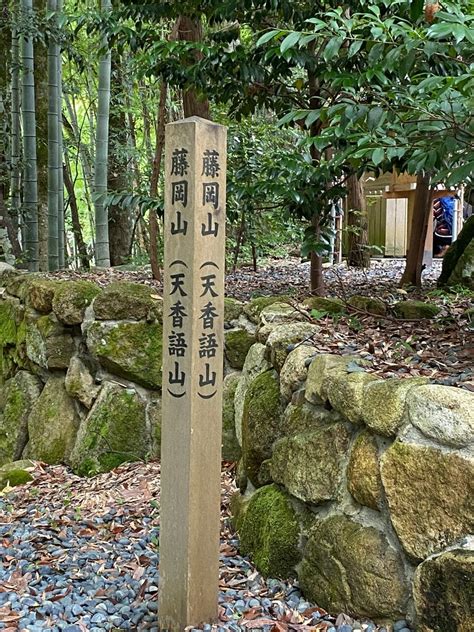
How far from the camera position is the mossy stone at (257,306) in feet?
12.2

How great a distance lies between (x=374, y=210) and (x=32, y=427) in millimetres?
8095

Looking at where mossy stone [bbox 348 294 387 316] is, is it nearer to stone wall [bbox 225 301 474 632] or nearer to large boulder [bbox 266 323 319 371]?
large boulder [bbox 266 323 319 371]

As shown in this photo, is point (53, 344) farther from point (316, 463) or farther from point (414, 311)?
point (316, 463)

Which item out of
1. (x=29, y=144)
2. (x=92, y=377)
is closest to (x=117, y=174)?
(x=29, y=144)

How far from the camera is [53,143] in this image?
607 cm

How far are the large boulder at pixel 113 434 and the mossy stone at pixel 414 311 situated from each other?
1741 millimetres

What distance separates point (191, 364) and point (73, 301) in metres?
2.56

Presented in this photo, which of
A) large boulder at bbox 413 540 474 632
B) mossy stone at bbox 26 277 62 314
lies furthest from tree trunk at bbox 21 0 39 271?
large boulder at bbox 413 540 474 632

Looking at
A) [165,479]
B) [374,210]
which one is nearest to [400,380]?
[165,479]

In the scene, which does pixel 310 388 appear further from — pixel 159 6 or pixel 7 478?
pixel 159 6

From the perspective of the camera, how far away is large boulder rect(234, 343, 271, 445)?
330 cm

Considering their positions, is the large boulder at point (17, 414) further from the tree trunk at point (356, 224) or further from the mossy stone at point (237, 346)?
the tree trunk at point (356, 224)

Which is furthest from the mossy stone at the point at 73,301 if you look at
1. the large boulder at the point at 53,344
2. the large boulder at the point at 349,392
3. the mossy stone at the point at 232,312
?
the large boulder at the point at 349,392

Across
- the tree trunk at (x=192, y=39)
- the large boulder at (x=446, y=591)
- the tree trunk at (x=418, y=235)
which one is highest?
the tree trunk at (x=192, y=39)
